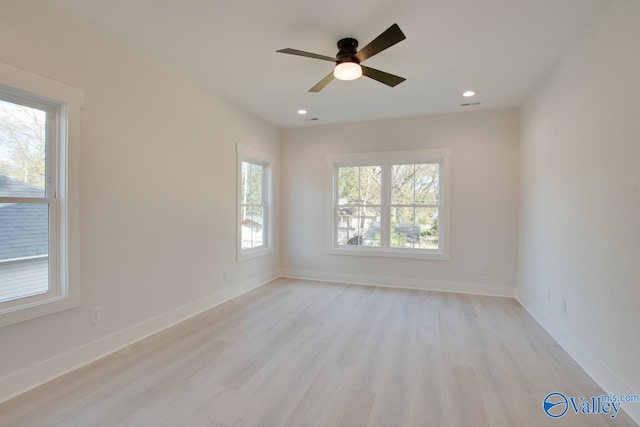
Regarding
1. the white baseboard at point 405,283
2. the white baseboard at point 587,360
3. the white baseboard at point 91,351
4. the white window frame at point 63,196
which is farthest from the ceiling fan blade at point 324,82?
the white baseboard at point 405,283

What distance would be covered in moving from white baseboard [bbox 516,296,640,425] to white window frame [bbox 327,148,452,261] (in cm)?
155

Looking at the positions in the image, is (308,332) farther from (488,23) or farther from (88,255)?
(488,23)

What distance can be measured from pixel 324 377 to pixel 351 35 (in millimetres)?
2712

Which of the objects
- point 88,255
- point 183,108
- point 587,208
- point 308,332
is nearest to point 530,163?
point 587,208

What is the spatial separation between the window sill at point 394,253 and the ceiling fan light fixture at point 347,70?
9.95ft

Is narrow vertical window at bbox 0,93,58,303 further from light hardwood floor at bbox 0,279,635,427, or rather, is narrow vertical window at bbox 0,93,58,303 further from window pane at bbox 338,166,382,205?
window pane at bbox 338,166,382,205

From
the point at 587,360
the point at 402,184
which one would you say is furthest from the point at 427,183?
the point at 587,360

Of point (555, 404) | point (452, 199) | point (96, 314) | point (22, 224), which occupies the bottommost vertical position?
point (555, 404)

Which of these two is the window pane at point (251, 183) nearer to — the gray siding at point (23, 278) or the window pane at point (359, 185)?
the window pane at point (359, 185)

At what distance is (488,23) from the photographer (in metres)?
2.30

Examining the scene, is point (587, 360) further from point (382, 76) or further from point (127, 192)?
point (127, 192)

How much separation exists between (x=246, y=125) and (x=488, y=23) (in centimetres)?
319

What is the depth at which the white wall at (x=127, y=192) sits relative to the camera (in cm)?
206

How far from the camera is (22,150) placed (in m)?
2.07
